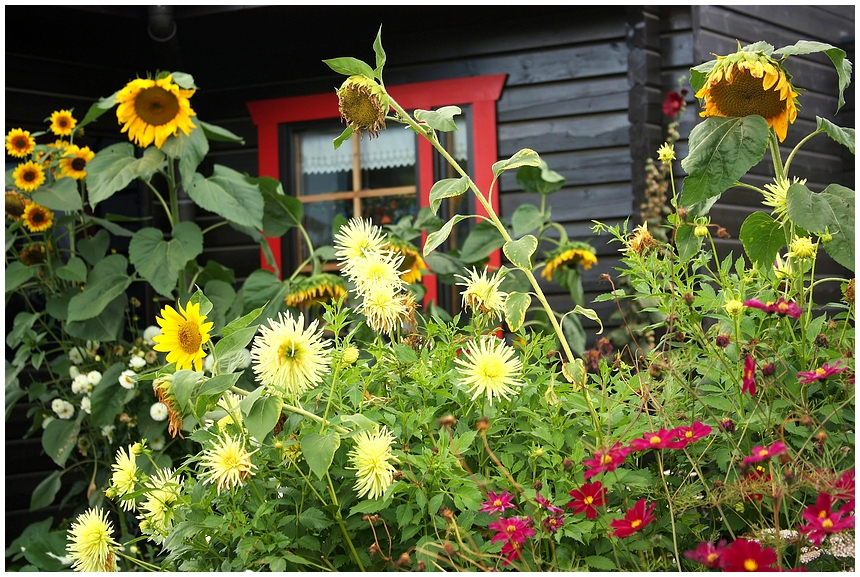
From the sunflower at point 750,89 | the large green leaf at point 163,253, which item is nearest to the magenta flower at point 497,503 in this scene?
the sunflower at point 750,89

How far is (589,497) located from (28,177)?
2.62 metres

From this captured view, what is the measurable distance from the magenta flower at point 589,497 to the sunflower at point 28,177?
101 inches

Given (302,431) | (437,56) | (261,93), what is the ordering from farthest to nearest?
(261,93), (437,56), (302,431)

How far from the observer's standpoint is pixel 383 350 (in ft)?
3.45

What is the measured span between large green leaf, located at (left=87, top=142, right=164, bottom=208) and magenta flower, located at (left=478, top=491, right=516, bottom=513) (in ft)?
7.13

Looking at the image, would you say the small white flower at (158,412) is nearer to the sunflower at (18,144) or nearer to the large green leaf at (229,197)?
the large green leaf at (229,197)

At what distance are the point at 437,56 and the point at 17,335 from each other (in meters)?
2.02

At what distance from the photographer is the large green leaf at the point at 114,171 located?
271 cm

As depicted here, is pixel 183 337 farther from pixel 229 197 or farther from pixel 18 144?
pixel 18 144

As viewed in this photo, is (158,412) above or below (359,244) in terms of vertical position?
below

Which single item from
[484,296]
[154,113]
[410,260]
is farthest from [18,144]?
[484,296]

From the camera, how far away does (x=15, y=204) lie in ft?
9.40

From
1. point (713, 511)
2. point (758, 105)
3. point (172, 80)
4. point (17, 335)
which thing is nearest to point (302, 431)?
point (713, 511)

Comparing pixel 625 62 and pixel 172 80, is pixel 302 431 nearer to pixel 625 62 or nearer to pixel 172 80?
pixel 172 80
